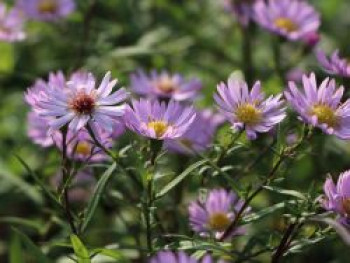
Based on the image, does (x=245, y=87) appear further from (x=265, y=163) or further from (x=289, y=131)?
(x=265, y=163)

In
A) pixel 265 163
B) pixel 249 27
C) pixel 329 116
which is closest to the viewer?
pixel 329 116

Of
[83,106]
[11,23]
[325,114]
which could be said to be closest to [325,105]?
[325,114]

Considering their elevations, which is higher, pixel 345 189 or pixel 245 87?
pixel 245 87

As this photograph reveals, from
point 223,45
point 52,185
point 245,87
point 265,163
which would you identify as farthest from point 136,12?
point 245,87

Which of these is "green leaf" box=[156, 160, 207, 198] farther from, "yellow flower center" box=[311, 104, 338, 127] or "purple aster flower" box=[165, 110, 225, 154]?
"purple aster flower" box=[165, 110, 225, 154]

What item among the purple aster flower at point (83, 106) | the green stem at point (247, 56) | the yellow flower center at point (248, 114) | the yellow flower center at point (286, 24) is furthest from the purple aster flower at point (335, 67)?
the green stem at point (247, 56)

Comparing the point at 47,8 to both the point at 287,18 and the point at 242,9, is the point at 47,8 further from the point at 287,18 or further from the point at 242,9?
the point at 287,18

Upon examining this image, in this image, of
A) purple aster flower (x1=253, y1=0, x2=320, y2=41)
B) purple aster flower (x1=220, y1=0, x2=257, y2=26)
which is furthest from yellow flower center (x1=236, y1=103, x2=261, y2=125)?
purple aster flower (x1=220, y1=0, x2=257, y2=26)
